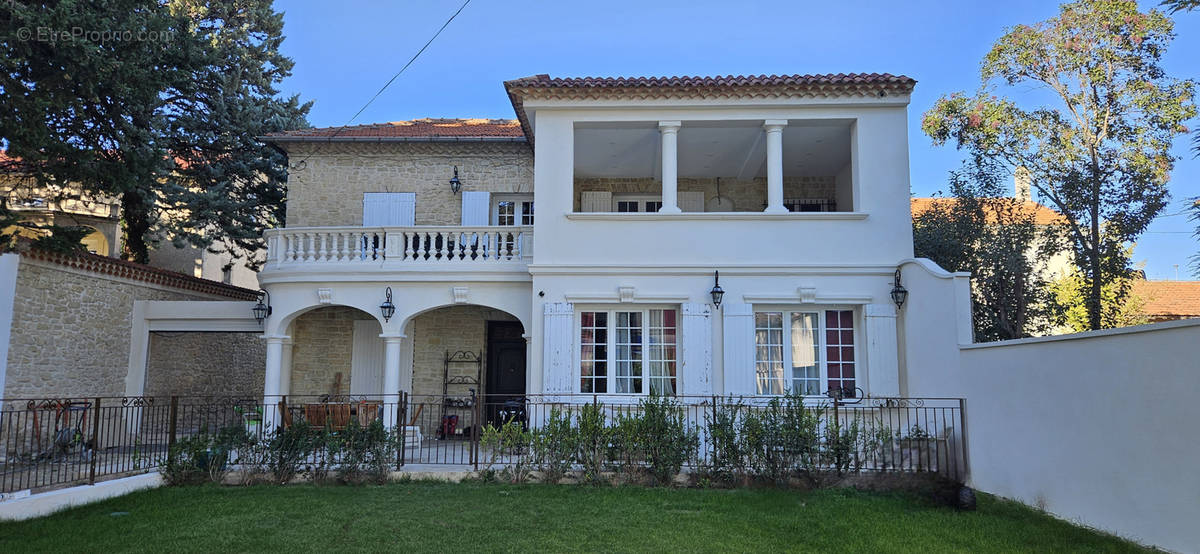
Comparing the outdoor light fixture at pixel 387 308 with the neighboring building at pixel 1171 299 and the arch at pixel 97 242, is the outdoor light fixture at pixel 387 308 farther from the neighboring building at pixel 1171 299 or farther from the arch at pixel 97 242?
the neighboring building at pixel 1171 299

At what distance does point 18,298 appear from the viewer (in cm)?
1179

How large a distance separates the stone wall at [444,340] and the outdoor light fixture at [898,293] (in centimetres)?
750

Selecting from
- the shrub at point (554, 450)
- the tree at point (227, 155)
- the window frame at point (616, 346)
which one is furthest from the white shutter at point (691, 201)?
the tree at point (227, 155)

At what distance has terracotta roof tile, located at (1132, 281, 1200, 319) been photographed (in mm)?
22734

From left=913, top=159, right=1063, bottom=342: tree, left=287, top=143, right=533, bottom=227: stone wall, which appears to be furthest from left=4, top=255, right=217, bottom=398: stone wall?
left=913, top=159, right=1063, bottom=342: tree

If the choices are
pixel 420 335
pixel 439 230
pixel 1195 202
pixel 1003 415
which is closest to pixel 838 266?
pixel 1003 415

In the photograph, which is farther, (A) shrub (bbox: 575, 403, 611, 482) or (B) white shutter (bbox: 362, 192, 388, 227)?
(B) white shutter (bbox: 362, 192, 388, 227)

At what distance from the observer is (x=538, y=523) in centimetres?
731

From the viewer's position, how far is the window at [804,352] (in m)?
11.5

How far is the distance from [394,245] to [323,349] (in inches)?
139

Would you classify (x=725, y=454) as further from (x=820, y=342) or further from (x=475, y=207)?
(x=475, y=207)

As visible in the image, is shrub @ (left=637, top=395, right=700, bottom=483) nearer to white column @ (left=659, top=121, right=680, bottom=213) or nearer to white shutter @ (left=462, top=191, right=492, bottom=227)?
white column @ (left=659, top=121, right=680, bottom=213)

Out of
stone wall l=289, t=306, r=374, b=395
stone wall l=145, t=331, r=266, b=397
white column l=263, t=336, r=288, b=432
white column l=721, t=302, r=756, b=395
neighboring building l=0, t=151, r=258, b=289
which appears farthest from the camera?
neighboring building l=0, t=151, r=258, b=289

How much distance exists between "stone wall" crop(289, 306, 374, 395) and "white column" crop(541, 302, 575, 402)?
4.94 m
